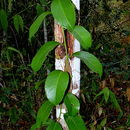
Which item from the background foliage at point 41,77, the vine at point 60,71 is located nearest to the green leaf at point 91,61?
the vine at point 60,71

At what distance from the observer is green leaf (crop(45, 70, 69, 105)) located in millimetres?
600

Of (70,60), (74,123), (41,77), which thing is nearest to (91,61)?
(70,60)

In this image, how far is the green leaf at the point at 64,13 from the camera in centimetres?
57

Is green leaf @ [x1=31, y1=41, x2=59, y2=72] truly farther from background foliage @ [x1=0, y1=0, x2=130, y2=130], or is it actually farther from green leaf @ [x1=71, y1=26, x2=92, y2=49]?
background foliage @ [x1=0, y1=0, x2=130, y2=130]

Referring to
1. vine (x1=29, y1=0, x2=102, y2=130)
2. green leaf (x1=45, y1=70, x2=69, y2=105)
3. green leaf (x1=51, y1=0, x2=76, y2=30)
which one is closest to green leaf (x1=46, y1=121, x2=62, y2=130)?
vine (x1=29, y1=0, x2=102, y2=130)

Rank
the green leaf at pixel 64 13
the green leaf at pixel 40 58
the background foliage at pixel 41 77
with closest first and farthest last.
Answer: the green leaf at pixel 64 13, the green leaf at pixel 40 58, the background foliage at pixel 41 77

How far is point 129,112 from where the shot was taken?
2.08 m

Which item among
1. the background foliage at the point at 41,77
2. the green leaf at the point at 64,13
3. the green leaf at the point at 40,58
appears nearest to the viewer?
the green leaf at the point at 64,13

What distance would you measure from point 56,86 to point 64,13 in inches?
7.0

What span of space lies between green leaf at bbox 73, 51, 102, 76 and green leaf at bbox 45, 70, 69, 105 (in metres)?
0.09

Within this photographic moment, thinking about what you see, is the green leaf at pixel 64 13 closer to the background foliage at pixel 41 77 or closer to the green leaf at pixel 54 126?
the green leaf at pixel 54 126

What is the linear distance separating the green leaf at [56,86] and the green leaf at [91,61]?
0.09 meters

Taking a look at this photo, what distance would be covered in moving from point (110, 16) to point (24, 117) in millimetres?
1664

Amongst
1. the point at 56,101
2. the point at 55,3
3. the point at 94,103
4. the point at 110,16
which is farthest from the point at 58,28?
the point at 110,16
